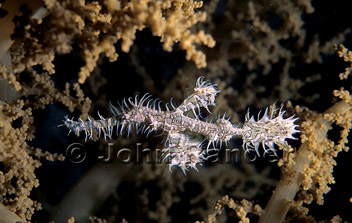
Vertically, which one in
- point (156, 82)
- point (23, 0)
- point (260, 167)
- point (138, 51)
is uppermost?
point (138, 51)

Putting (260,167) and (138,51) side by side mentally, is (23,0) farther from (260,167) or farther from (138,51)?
(260,167)

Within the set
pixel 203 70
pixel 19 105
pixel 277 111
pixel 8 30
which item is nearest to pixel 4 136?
pixel 19 105

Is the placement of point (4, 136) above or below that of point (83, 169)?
below

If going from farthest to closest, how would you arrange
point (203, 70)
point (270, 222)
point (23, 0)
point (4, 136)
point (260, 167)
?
point (260, 167) → point (203, 70) → point (270, 222) → point (4, 136) → point (23, 0)

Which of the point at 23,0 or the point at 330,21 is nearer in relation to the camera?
the point at 23,0

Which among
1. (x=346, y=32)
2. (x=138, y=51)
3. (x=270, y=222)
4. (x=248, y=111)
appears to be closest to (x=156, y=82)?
(x=138, y=51)

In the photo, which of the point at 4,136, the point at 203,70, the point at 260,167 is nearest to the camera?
the point at 4,136

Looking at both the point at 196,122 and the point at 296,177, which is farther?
the point at 296,177
